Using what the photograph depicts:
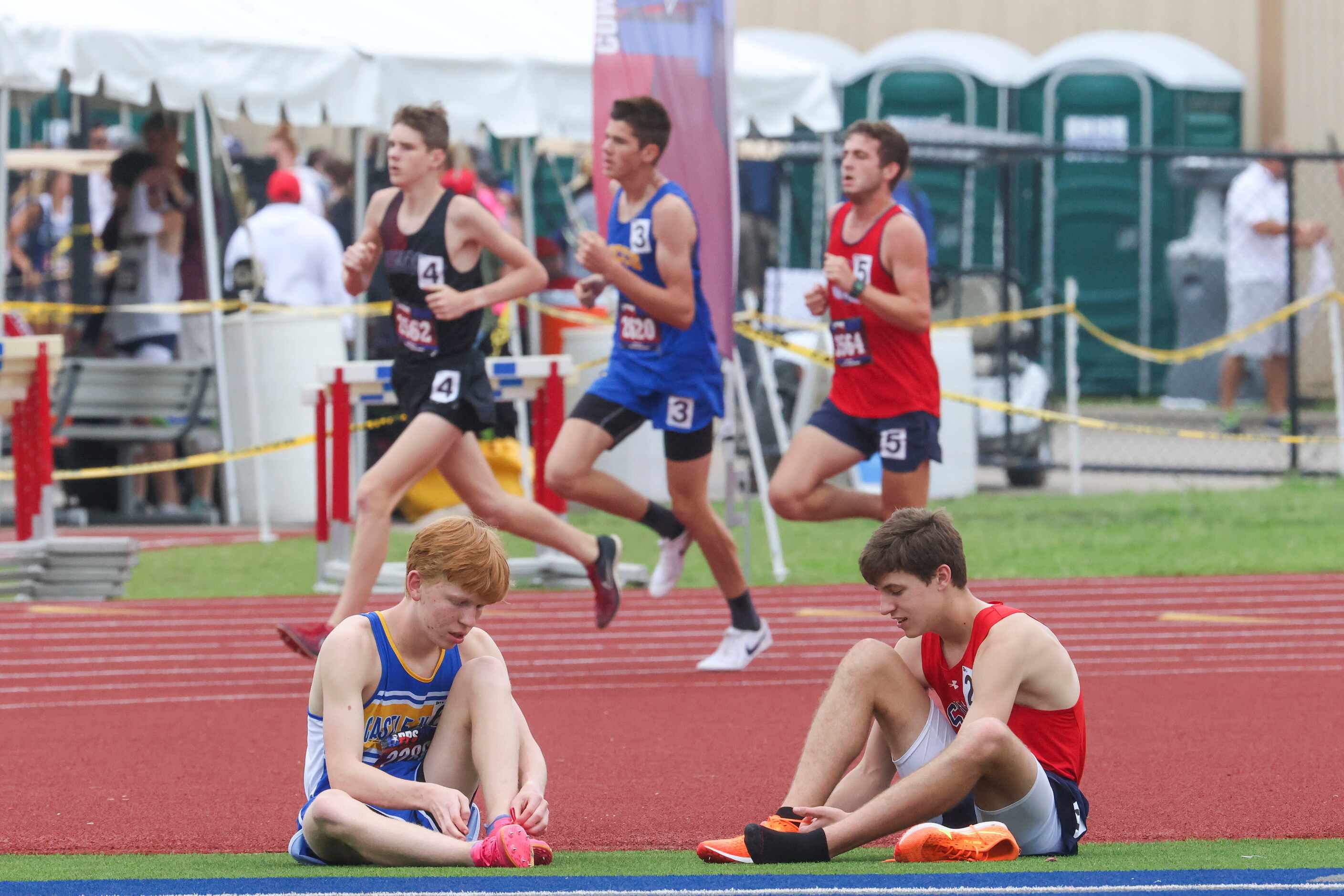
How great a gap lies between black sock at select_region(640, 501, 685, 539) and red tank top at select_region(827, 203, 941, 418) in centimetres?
92

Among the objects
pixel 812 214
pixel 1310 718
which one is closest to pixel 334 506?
pixel 1310 718

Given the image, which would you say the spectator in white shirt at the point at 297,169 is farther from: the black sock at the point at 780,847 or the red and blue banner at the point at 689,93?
the black sock at the point at 780,847

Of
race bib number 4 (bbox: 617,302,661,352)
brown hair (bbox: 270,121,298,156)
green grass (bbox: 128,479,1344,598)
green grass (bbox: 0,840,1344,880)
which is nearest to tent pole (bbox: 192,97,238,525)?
green grass (bbox: 128,479,1344,598)

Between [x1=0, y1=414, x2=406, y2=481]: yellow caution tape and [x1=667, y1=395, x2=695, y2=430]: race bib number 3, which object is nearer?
[x1=667, y1=395, x2=695, y2=430]: race bib number 3

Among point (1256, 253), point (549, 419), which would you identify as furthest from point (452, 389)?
point (1256, 253)

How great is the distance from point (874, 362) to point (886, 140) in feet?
2.77

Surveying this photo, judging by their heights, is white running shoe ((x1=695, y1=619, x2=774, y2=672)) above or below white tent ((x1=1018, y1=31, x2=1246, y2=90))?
below

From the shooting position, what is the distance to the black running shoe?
9023mm

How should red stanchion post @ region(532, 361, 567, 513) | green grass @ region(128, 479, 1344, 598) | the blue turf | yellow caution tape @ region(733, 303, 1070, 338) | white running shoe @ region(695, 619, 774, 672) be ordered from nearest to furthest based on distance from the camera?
the blue turf → white running shoe @ region(695, 619, 774, 672) → red stanchion post @ region(532, 361, 567, 513) → green grass @ region(128, 479, 1344, 598) → yellow caution tape @ region(733, 303, 1070, 338)

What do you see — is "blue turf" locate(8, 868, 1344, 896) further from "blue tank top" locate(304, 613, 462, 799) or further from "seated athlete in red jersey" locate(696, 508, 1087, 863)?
"blue tank top" locate(304, 613, 462, 799)

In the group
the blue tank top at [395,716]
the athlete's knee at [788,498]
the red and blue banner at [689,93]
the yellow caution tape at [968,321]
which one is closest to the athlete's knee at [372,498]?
the athlete's knee at [788,498]

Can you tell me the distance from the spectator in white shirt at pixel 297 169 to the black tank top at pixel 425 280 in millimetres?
8490

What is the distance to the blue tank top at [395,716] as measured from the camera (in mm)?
5016

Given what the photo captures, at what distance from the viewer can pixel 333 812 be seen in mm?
4898
